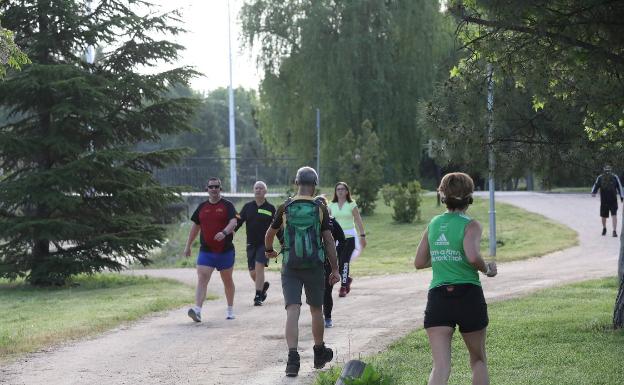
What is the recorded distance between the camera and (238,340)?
38.1 ft

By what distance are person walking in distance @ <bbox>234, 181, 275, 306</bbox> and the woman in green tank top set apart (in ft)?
27.5

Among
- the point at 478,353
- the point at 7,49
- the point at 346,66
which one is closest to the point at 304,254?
the point at 478,353

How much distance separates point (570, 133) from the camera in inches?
419

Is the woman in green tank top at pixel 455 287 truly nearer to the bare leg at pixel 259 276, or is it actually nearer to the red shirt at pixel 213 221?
the red shirt at pixel 213 221

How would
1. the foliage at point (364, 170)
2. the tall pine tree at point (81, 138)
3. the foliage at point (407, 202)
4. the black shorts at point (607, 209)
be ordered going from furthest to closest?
the foliage at point (364, 170) < the foliage at point (407, 202) < the black shorts at point (607, 209) < the tall pine tree at point (81, 138)

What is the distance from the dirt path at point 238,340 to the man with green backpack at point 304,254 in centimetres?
27

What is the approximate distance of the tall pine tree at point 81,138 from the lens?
22.2m

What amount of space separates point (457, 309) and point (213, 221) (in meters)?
7.23

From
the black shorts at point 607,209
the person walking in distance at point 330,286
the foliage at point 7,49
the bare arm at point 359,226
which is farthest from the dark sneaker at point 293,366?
the black shorts at point 607,209

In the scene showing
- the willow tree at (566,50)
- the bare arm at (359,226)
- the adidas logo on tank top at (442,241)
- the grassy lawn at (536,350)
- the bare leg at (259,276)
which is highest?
the willow tree at (566,50)

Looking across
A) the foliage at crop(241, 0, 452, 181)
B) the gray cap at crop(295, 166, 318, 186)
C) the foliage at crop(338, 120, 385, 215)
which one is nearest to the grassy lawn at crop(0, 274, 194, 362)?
the gray cap at crop(295, 166, 318, 186)

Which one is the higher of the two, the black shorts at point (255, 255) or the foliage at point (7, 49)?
the foliage at point (7, 49)

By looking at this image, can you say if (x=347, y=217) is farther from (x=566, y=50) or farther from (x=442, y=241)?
(x=442, y=241)

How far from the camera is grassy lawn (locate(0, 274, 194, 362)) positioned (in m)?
12.2
